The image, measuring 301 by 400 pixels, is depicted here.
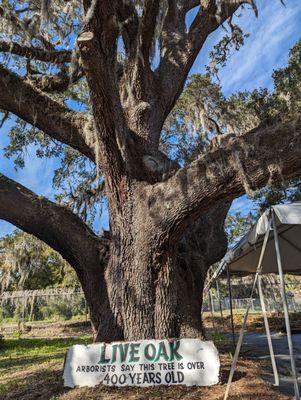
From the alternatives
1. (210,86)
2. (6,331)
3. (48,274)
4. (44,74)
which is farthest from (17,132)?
(48,274)

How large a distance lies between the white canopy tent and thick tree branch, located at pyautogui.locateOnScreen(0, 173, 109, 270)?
2.12 metres

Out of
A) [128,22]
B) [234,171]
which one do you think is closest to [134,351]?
[234,171]

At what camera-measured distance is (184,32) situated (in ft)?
24.8

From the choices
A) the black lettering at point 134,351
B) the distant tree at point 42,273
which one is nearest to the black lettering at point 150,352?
the black lettering at point 134,351

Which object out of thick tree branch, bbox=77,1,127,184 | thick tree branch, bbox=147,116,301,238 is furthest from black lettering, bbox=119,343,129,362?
thick tree branch, bbox=77,1,127,184

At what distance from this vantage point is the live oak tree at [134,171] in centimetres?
418

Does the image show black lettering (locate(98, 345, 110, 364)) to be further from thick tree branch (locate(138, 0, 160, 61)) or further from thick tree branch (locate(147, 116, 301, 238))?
thick tree branch (locate(138, 0, 160, 61))

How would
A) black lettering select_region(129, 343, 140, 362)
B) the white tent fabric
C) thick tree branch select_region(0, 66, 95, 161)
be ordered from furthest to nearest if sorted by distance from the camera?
thick tree branch select_region(0, 66, 95, 161)
black lettering select_region(129, 343, 140, 362)
the white tent fabric

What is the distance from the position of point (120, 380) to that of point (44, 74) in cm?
535

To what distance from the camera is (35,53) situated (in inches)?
263

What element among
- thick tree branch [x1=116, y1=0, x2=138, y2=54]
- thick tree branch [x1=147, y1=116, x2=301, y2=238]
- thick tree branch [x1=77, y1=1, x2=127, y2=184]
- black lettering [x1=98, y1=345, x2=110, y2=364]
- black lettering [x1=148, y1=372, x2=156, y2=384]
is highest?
thick tree branch [x1=116, y1=0, x2=138, y2=54]

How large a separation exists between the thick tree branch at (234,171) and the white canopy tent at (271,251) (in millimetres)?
408

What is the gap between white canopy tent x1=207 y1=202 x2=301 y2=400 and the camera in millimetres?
3643

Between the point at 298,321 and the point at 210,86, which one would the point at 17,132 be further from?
the point at 298,321
